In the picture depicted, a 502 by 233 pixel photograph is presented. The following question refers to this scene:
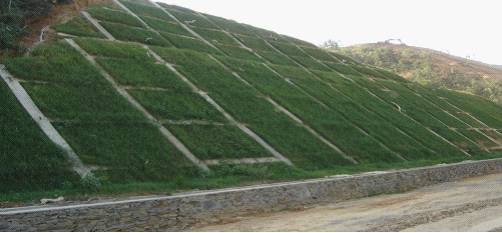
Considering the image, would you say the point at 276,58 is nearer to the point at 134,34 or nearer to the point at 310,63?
the point at 310,63

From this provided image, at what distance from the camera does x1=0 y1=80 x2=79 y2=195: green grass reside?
48.5 ft

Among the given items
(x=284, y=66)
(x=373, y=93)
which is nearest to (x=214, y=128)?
(x=284, y=66)

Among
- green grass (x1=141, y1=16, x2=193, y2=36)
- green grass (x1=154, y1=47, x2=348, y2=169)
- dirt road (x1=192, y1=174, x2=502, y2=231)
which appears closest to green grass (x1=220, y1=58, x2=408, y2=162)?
green grass (x1=154, y1=47, x2=348, y2=169)

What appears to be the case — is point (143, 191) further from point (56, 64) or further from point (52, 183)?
point (56, 64)

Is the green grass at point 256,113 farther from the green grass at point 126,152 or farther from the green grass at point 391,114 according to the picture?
the green grass at point 391,114

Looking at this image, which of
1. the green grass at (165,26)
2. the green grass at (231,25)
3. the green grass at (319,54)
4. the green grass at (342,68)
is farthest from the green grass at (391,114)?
the green grass at (165,26)

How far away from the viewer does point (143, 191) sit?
16.5 meters

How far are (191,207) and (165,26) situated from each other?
23136mm

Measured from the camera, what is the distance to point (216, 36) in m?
39.9

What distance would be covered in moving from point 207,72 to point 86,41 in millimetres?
6738

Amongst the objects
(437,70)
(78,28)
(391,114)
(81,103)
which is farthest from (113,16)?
(437,70)

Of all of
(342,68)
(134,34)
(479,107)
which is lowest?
(479,107)

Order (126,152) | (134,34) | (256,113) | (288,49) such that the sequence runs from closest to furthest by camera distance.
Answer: (126,152), (256,113), (134,34), (288,49)

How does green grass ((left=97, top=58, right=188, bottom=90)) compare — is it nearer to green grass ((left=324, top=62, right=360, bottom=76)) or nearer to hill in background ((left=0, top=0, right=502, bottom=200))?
hill in background ((left=0, top=0, right=502, bottom=200))
